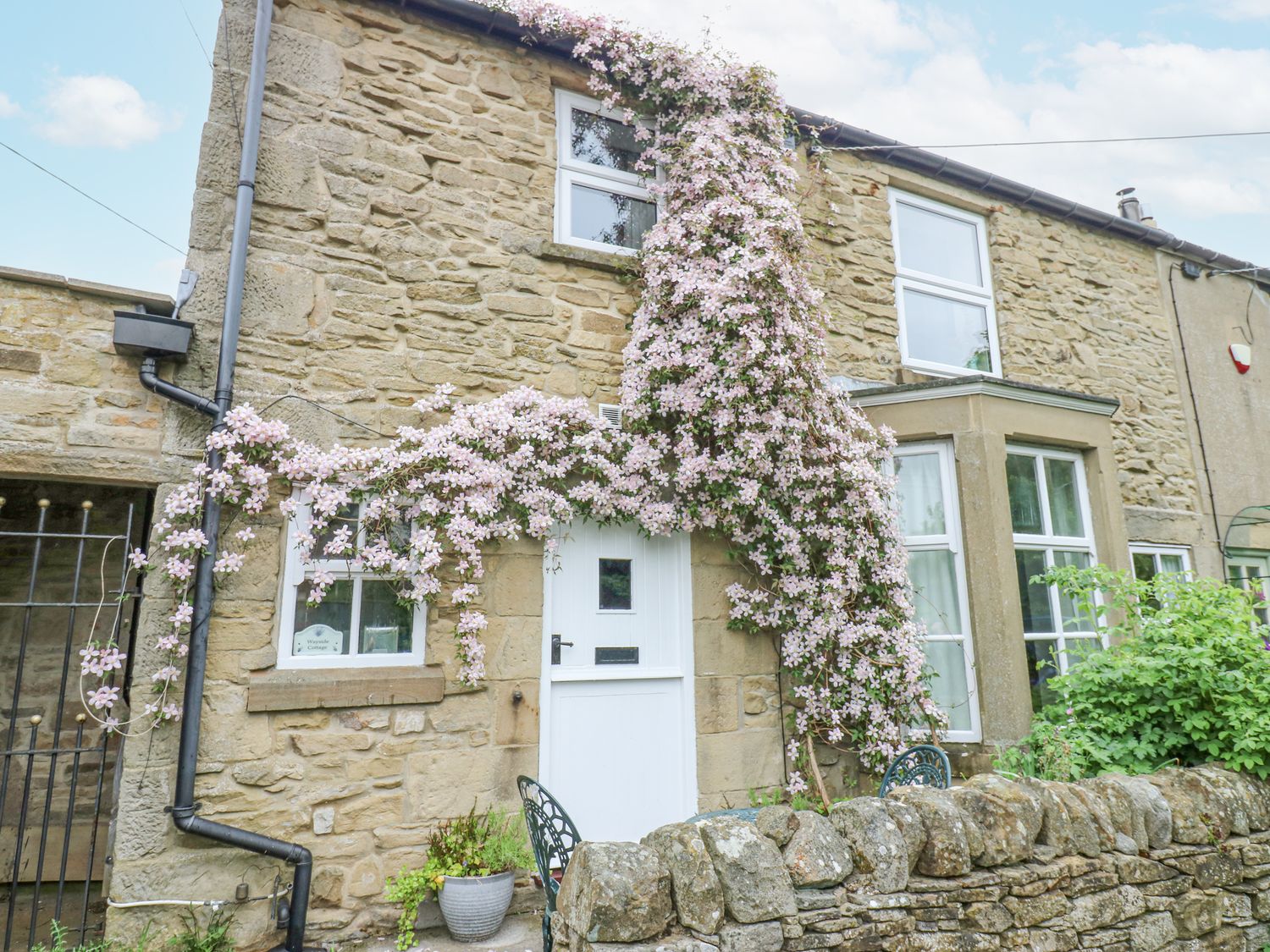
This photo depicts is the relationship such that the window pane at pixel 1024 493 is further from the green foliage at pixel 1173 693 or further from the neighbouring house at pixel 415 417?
the green foliage at pixel 1173 693

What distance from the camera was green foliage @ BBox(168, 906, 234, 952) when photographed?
3.26 meters

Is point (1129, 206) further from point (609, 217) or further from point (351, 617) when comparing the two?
point (351, 617)

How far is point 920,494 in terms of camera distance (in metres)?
5.37

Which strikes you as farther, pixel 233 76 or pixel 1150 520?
pixel 1150 520

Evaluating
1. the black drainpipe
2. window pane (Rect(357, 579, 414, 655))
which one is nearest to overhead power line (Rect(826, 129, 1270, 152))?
the black drainpipe

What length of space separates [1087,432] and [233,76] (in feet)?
21.3

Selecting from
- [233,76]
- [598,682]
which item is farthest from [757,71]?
[598,682]

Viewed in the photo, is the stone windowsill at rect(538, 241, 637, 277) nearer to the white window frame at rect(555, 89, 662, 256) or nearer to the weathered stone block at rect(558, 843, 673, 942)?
the white window frame at rect(555, 89, 662, 256)

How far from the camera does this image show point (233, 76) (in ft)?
13.7

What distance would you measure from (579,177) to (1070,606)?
Result: 16.2 feet

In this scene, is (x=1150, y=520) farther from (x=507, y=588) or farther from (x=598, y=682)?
(x=507, y=588)

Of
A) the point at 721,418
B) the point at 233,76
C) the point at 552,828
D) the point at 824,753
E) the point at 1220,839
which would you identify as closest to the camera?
the point at 552,828

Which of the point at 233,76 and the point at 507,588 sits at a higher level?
the point at 233,76

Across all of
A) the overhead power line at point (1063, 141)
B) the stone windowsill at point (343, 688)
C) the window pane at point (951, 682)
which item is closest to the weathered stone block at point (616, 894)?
the stone windowsill at point (343, 688)
